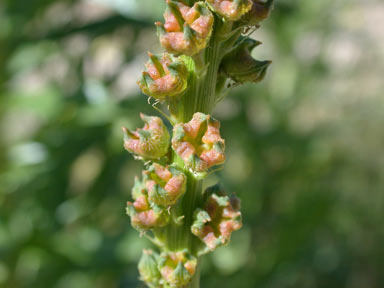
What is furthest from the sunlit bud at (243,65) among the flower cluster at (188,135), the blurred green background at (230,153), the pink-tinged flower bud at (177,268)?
the blurred green background at (230,153)

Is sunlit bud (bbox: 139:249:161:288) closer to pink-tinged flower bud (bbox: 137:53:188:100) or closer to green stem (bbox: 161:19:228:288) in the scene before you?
green stem (bbox: 161:19:228:288)

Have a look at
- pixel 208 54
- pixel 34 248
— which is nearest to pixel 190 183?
pixel 208 54

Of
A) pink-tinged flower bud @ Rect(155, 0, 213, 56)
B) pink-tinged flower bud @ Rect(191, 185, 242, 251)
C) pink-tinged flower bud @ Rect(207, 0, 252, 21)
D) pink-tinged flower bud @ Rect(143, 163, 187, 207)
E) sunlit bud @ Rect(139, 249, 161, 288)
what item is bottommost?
sunlit bud @ Rect(139, 249, 161, 288)

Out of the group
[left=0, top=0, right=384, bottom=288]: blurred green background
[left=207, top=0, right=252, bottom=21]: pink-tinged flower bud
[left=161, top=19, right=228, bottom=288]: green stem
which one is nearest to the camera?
[left=207, top=0, right=252, bottom=21]: pink-tinged flower bud

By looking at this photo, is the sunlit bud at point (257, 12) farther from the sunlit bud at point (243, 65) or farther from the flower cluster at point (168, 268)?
the flower cluster at point (168, 268)

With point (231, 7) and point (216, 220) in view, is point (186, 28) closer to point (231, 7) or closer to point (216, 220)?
point (231, 7)

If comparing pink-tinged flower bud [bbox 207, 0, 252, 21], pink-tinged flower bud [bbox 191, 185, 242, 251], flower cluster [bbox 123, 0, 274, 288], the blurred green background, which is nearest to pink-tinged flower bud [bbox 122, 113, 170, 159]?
flower cluster [bbox 123, 0, 274, 288]
